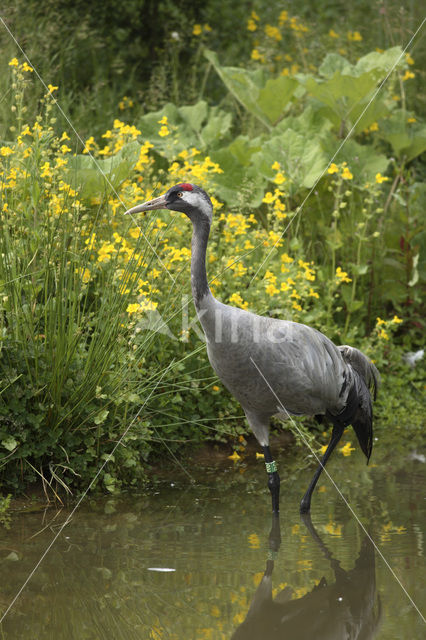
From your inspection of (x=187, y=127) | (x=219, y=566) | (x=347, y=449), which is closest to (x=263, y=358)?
(x=219, y=566)

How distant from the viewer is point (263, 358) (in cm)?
410

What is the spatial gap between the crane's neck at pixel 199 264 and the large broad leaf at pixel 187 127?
2.92 m

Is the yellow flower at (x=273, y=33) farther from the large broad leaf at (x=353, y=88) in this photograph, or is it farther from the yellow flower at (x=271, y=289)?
the yellow flower at (x=271, y=289)

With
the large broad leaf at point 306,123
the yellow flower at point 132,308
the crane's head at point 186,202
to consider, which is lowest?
the yellow flower at point 132,308

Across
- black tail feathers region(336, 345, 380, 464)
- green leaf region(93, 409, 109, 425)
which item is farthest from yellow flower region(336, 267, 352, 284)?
green leaf region(93, 409, 109, 425)

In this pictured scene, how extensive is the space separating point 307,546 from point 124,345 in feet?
4.79

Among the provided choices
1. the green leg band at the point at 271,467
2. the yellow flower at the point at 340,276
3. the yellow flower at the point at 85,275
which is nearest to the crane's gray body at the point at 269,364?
the green leg band at the point at 271,467

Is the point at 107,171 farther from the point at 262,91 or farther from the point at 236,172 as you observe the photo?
the point at 262,91

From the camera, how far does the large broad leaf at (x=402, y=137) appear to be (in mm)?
7184

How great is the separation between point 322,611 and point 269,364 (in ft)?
3.77

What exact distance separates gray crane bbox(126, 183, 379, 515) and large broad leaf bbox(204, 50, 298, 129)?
311 cm

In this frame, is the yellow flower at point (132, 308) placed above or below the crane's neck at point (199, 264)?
below

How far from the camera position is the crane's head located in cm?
412

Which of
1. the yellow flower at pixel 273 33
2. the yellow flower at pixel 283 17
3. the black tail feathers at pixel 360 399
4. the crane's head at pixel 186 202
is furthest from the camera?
the yellow flower at pixel 283 17
